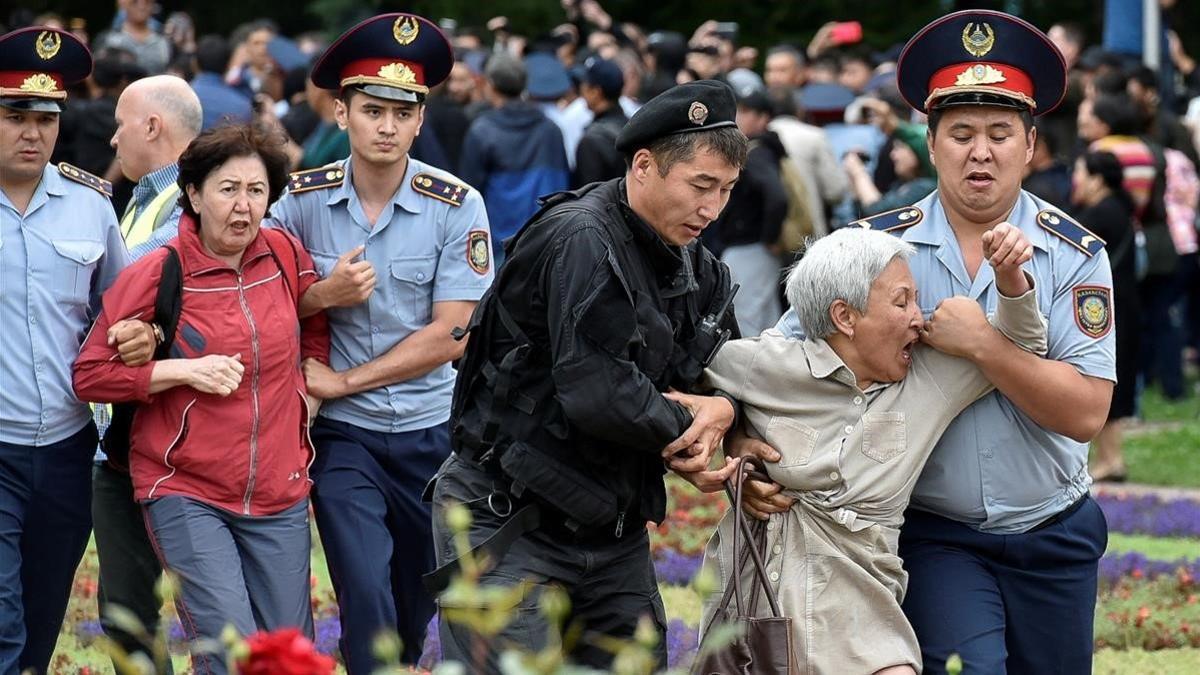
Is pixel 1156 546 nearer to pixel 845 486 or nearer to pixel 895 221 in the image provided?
pixel 895 221

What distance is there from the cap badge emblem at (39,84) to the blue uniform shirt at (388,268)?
82 centimetres

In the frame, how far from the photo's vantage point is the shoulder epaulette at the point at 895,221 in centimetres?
534

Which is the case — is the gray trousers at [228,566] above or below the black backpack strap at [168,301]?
below

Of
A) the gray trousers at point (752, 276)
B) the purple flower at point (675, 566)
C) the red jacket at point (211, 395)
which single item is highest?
the red jacket at point (211, 395)

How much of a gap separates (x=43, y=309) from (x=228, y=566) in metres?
1.02

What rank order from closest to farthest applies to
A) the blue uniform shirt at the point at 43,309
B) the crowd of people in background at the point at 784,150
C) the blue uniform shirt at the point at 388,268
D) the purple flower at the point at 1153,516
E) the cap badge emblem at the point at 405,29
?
the blue uniform shirt at the point at 43,309 → the blue uniform shirt at the point at 388,268 → the cap badge emblem at the point at 405,29 → the purple flower at the point at 1153,516 → the crowd of people in background at the point at 784,150

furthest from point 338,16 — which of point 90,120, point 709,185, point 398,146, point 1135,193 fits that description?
point 709,185

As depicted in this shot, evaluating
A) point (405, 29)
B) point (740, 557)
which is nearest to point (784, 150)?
point (405, 29)

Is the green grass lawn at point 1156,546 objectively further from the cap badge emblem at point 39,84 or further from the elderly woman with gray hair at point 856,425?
the cap badge emblem at point 39,84

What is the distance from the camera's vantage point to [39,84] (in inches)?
239

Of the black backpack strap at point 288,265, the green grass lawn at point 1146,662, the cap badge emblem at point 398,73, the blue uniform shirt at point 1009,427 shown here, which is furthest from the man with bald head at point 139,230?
the green grass lawn at point 1146,662

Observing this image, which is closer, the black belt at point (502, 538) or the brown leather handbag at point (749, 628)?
the brown leather handbag at point (749, 628)

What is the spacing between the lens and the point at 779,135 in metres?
12.7

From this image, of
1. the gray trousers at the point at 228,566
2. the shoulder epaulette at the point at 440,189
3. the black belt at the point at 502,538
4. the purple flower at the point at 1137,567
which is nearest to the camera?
the black belt at the point at 502,538
